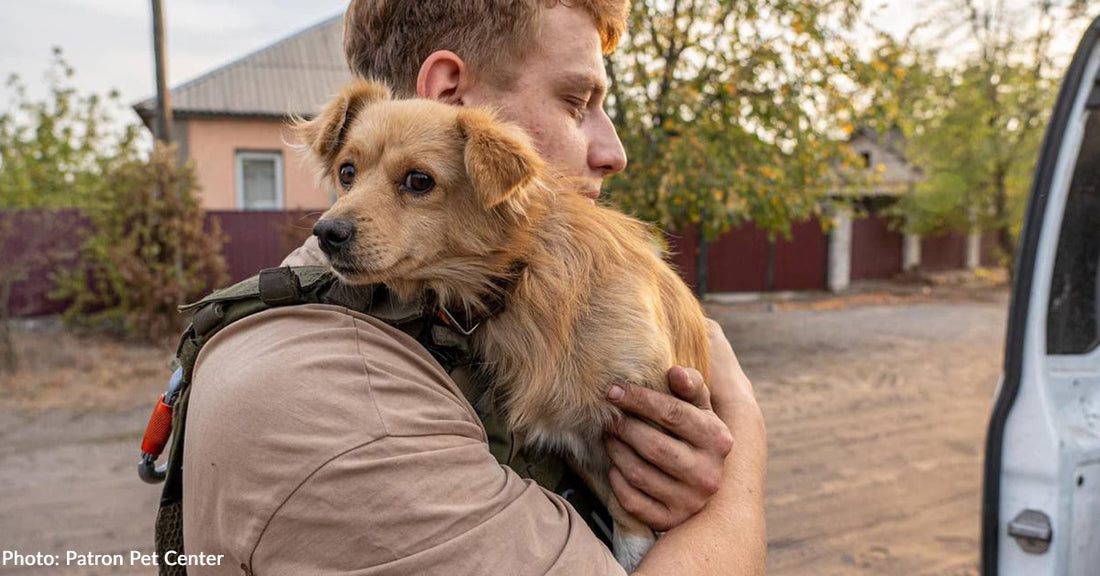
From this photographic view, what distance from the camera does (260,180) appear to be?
1897 centimetres

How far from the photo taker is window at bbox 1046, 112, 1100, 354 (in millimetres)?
2760

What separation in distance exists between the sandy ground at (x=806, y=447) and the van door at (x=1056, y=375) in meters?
2.49

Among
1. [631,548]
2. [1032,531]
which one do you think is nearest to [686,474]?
[631,548]

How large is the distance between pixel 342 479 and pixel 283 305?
1.37ft

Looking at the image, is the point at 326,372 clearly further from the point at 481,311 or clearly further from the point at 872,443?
the point at 872,443

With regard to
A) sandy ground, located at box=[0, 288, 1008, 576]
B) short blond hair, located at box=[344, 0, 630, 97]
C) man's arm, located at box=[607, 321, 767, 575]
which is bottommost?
sandy ground, located at box=[0, 288, 1008, 576]

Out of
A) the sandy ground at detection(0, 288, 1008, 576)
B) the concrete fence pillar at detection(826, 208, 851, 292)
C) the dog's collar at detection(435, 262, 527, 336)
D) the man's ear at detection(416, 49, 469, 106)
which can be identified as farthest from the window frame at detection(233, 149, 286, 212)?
the dog's collar at detection(435, 262, 527, 336)

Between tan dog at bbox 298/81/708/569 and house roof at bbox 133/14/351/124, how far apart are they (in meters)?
16.4

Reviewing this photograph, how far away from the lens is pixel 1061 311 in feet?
9.16

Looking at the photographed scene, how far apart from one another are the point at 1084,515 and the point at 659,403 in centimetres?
181

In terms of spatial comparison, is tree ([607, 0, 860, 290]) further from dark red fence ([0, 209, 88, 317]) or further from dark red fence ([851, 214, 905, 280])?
dark red fence ([851, 214, 905, 280])

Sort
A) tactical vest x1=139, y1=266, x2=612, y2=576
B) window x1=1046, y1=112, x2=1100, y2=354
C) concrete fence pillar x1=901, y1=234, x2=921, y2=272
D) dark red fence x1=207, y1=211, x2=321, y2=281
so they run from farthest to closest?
concrete fence pillar x1=901, y1=234, x2=921, y2=272 < dark red fence x1=207, y1=211, x2=321, y2=281 < window x1=1046, y1=112, x2=1100, y2=354 < tactical vest x1=139, y1=266, x2=612, y2=576

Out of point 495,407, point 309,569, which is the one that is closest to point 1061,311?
point 495,407

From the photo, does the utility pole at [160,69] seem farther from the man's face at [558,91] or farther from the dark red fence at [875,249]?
the dark red fence at [875,249]
